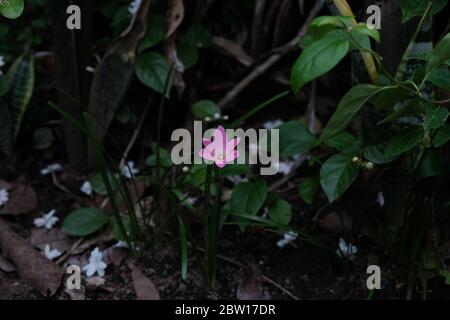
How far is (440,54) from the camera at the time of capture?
1.32 metres

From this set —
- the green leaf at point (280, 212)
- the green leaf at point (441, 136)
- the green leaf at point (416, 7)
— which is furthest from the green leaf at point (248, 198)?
the green leaf at point (416, 7)

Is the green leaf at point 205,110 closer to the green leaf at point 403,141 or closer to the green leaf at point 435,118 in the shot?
the green leaf at point 403,141

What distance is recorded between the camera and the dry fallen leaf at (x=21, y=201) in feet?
6.78

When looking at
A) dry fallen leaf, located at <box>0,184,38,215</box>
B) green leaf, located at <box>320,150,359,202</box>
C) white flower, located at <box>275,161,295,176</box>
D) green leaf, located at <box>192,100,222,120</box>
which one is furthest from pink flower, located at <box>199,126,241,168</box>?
dry fallen leaf, located at <box>0,184,38,215</box>

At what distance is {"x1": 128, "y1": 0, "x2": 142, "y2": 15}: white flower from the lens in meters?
2.04

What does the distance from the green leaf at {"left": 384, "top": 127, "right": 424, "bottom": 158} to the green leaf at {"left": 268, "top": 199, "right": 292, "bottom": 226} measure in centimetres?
39

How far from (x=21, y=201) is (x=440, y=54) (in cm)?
131

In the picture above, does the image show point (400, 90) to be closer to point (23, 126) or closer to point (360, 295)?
point (360, 295)

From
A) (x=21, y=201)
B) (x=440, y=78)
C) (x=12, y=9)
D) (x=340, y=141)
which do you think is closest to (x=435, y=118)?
(x=440, y=78)

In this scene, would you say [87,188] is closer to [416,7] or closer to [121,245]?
[121,245]

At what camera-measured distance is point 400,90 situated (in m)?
1.38

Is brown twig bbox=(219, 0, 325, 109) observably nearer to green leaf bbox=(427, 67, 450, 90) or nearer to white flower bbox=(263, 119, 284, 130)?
white flower bbox=(263, 119, 284, 130)

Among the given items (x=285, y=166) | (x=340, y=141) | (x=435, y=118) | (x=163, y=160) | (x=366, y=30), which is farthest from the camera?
(x=285, y=166)

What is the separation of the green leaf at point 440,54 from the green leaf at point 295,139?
17.7 inches
